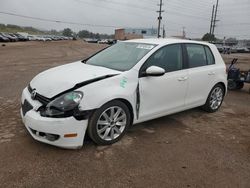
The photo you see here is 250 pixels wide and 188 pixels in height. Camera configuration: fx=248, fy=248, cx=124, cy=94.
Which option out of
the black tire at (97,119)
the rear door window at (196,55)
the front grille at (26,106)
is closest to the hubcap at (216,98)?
the rear door window at (196,55)

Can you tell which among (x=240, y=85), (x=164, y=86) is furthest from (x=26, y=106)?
(x=240, y=85)

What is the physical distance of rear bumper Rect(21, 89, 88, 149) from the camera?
3.17 metres

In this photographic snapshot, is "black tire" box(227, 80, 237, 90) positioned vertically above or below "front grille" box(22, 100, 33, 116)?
below

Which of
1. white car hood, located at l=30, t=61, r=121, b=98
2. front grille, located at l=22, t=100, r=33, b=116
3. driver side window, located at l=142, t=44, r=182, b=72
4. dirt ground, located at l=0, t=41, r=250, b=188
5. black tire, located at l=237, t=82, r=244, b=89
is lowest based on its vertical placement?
dirt ground, located at l=0, t=41, r=250, b=188

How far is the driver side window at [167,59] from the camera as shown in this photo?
4106mm

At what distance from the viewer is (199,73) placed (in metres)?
4.83

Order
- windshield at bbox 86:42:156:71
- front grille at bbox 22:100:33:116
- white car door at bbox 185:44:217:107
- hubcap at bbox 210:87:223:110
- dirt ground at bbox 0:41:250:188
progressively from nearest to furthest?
dirt ground at bbox 0:41:250:188 → front grille at bbox 22:100:33:116 → windshield at bbox 86:42:156:71 → white car door at bbox 185:44:217:107 → hubcap at bbox 210:87:223:110

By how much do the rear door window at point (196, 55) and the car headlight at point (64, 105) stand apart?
2.44m

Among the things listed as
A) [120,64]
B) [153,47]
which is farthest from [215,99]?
[120,64]

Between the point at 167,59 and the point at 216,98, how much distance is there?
189cm

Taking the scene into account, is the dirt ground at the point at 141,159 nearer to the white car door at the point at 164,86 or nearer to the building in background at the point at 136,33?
the white car door at the point at 164,86

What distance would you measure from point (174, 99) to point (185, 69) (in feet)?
2.00

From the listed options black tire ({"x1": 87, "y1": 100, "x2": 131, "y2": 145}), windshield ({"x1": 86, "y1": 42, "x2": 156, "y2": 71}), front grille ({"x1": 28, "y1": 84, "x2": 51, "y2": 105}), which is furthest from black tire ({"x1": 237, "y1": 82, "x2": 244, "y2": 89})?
front grille ({"x1": 28, "y1": 84, "x2": 51, "y2": 105})

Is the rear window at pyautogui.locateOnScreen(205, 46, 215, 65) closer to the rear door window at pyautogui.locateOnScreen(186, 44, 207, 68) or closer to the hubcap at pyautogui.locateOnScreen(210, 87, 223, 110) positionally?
the rear door window at pyautogui.locateOnScreen(186, 44, 207, 68)
